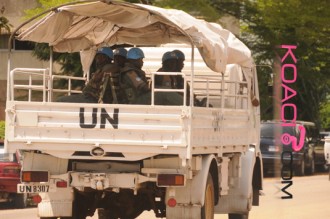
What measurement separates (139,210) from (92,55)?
324cm

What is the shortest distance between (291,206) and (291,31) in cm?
1704

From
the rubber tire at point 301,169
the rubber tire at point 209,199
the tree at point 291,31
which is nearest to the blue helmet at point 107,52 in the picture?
the rubber tire at point 209,199

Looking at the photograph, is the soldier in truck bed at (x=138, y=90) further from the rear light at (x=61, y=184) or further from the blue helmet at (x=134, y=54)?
the rear light at (x=61, y=184)

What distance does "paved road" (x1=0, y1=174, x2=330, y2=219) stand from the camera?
1983cm

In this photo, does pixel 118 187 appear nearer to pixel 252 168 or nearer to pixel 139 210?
pixel 139 210

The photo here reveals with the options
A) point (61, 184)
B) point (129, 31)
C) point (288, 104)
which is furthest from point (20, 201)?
point (288, 104)

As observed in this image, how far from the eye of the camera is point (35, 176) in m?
13.8

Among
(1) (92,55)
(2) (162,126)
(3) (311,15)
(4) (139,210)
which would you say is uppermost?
(3) (311,15)

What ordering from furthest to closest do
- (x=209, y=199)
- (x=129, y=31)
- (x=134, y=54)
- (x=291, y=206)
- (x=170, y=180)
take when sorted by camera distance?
1. (x=291, y=206)
2. (x=129, y=31)
3. (x=134, y=54)
4. (x=209, y=199)
5. (x=170, y=180)

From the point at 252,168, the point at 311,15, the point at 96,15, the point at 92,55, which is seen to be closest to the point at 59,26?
the point at 96,15

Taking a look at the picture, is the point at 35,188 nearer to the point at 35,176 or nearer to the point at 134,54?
the point at 35,176

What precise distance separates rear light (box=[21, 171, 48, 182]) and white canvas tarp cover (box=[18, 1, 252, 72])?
2121 mm

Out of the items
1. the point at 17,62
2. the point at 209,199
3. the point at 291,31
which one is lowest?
the point at 209,199

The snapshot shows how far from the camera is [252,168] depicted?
17406 mm
